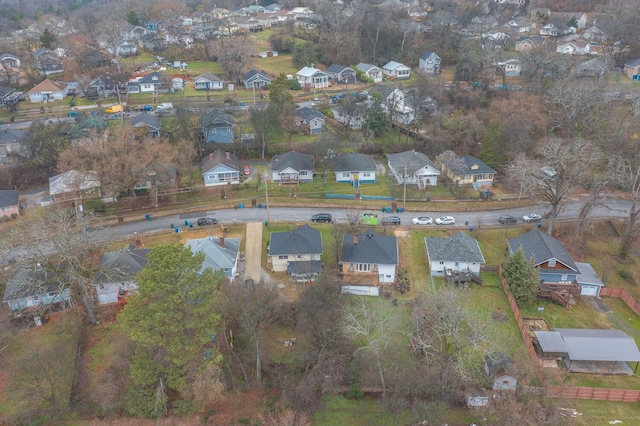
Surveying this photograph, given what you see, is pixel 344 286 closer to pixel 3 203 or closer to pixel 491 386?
pixel 491 386

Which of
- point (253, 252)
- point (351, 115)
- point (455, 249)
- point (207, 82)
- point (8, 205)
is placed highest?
point (455, 249)

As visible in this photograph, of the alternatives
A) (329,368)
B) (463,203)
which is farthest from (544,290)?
(329,368)

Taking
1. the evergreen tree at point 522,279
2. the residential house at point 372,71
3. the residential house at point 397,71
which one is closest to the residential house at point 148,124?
the residential house at point 372,71

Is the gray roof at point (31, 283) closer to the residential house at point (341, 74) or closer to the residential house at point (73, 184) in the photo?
the residential house at point (73, 184)

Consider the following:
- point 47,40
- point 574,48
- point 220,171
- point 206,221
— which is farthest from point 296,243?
point 47,40

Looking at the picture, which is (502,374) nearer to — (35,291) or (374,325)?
(374,325)

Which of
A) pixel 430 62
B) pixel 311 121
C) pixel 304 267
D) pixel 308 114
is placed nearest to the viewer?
pixel 304 267

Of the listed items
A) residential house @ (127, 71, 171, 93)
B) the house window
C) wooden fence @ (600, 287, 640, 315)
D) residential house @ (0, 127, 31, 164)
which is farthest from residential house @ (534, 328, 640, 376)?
residential house @ (127, 71, 171, 93)

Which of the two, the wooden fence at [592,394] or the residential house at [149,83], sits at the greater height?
the wooden fence at [592,394]
